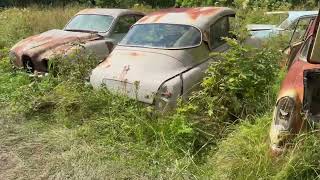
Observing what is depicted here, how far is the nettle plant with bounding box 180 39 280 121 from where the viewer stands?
19.2 ft

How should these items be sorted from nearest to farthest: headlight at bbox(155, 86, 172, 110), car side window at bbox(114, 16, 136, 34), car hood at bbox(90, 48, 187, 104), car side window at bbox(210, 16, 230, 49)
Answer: headlight at bbox(155, 86, 172, 110), car hood at bbox(90, 48, 187, 104), car side window at bbox(210, 16, 230, 49), car side window at bbox(114, 16, 136, 34)

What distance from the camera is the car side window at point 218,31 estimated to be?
24.6 ft

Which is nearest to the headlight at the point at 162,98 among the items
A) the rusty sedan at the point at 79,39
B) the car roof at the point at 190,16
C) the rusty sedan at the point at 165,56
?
the rusty sedan at the point at 165,56

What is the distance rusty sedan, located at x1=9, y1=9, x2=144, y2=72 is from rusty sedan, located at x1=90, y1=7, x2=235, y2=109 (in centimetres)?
143

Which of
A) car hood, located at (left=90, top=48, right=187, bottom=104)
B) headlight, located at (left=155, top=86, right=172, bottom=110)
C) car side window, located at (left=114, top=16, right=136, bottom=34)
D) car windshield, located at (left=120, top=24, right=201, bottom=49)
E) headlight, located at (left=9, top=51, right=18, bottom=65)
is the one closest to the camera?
headlight, located at (left=155, top=86, right=172, bottom=110)

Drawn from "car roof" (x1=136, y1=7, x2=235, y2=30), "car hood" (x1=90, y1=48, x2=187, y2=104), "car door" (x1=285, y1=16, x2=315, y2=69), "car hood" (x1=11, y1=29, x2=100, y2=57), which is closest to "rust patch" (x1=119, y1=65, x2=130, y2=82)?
"car hood" (x1=90, y1=48, x2=187, y2=104)

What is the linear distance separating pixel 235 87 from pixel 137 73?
1.42m

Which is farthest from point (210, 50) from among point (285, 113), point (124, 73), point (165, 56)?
point (285, 113)

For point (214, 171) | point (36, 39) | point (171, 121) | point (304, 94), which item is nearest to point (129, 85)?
point (171, 121)

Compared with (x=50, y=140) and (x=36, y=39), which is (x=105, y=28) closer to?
(x=36, y=39)

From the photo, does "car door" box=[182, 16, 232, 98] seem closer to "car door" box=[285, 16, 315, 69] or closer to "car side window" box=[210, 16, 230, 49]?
"car side window" box=[210, 16, 230, 49]

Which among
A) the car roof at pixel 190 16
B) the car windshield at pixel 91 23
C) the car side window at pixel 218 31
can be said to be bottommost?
the car windshield at pixel 91 23

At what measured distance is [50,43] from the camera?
8852 millimetres

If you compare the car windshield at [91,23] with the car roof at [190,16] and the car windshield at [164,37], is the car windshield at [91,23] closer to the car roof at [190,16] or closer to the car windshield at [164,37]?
the car roof at [190,16]
